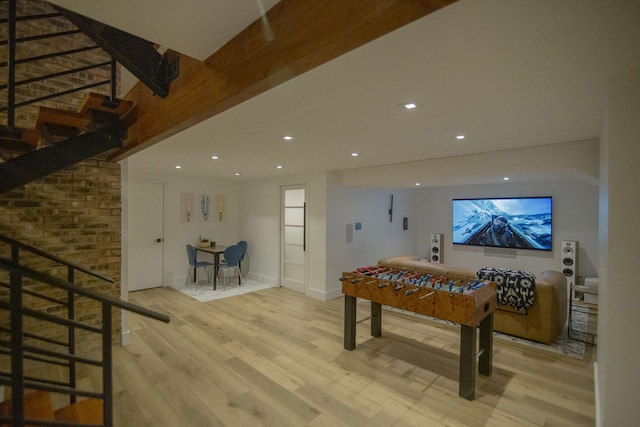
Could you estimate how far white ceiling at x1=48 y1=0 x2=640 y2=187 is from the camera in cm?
118

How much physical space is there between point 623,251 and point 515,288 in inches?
84.4

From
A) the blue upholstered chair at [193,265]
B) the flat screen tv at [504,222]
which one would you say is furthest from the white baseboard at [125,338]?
the flat screen tv at [504,222]

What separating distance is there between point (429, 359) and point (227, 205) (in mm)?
5651

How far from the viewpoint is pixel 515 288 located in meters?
3.56

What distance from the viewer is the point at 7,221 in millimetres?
2730

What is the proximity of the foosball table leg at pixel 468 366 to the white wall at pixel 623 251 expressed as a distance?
3.14 feet

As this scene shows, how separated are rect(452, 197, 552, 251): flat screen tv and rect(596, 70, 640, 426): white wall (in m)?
5.06

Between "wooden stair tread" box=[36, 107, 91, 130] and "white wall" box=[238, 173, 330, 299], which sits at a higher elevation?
"wooden stair tread" box=[36, 107, 91, 130]

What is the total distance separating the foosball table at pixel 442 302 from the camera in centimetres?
260

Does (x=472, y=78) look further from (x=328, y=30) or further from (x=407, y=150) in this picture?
(x=407, y=150)

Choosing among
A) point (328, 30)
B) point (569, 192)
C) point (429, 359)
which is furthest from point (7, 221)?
point (569, 192)

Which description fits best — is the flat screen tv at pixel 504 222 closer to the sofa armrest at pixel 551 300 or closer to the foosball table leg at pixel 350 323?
the sofa armrest at pixel 551 300

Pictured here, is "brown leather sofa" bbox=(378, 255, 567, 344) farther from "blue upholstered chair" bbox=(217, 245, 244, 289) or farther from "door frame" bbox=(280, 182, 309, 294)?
"blue upholstered chair" bbox=(217, 245, 244, 289)

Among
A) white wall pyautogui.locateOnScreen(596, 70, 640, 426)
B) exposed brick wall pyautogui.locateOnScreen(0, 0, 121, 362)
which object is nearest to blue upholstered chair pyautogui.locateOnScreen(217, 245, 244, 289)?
exposed brick wall pyautogui.locateOnScreen(0, 0, 121, 362)
